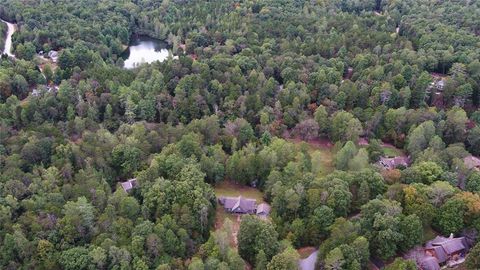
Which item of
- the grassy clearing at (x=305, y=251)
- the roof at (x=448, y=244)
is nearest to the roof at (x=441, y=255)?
the roof at (x=448, y=244)

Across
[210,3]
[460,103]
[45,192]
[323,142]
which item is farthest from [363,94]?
[210,3]

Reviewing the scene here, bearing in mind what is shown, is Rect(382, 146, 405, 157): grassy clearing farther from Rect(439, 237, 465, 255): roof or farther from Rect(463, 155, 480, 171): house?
Rect(439, 237, 465, 255): roof

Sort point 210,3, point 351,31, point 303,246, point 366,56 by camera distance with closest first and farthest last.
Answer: point 303,246
point 366,56
point 351,31
point 210,3

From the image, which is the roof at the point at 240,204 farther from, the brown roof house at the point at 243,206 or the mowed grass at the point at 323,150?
the mowed grass at the point at 323,150

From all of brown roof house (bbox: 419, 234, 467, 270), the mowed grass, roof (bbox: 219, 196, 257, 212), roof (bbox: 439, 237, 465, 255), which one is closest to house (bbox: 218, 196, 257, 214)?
roof (bbox: 219, 196, 257, 212)

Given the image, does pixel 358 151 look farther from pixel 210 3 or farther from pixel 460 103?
pixel 210 3

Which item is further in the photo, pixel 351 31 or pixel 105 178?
pixel 351 31
